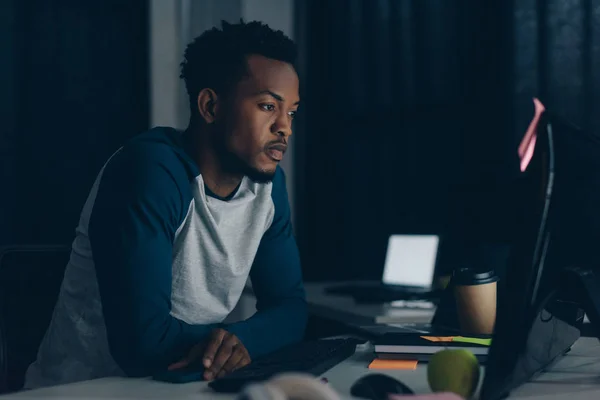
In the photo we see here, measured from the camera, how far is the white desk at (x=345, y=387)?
0.94 meters

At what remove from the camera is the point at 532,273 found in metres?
0.88

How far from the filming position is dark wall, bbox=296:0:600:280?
2438mm

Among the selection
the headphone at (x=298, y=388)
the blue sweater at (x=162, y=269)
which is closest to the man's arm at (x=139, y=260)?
the blue sweater at (x=162, y=269)

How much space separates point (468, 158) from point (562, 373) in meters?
1.74

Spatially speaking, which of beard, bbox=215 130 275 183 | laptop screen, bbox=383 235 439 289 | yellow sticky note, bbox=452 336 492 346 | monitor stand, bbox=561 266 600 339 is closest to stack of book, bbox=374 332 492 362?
yellow sticky note, bbox=452 336 492 346

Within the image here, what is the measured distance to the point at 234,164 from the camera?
162cm

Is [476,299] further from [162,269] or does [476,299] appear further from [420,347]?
[162,269]

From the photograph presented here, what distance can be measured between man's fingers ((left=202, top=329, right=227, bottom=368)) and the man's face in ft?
1.74

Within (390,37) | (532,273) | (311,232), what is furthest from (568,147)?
(311,232)

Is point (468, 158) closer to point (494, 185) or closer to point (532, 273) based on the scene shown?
point (494, 185)

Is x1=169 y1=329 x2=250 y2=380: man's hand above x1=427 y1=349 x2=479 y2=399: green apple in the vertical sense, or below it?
below

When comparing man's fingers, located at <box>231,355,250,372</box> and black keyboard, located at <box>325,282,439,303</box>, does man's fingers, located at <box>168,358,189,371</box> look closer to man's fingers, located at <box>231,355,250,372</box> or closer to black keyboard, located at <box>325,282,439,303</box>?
man's fingers, located at <box>231,355,250,372</box>

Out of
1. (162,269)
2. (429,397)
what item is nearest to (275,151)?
(162,269)

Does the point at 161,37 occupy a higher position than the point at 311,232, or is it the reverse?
the point at 161,37
